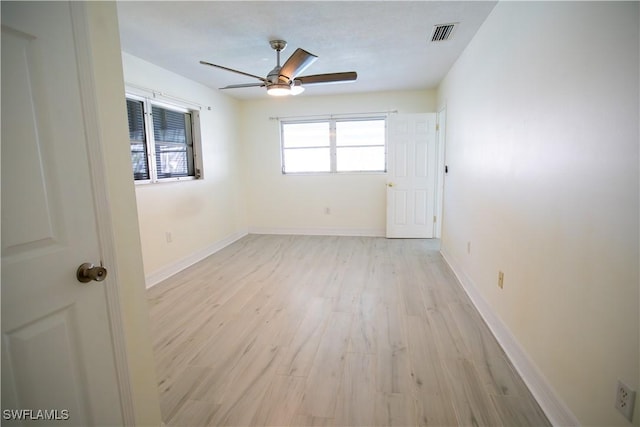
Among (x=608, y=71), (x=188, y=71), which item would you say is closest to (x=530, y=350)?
(x=608, y=71)

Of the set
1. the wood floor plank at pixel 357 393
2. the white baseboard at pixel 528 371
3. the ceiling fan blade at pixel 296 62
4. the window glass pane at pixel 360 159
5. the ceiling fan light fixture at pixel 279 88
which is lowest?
the wood floor plank at pixel 357 393

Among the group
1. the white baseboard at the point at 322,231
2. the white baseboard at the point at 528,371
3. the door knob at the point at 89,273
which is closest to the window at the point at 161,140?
the white baseboard at the point at 322,231

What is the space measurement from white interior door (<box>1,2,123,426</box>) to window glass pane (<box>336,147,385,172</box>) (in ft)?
14.8

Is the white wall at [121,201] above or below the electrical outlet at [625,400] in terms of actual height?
above

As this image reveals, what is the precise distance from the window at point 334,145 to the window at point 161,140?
1.69 metres

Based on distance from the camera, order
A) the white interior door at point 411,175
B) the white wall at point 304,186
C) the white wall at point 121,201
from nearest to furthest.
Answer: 1. the white wall at point 121,201
2. the white interior door at point 411,175
3. the white wall at point 304,186

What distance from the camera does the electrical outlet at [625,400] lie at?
105 centimetres

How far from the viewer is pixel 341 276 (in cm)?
349

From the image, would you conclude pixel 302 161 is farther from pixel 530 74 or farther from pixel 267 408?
pixel 267 408

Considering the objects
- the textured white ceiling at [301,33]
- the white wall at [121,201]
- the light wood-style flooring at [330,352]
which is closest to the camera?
the white wall at [121,201]

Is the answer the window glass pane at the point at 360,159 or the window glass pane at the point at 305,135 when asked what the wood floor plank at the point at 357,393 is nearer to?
A: the window glass pane at the point at 360,159

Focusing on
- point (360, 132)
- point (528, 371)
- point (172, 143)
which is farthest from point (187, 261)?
point (528, 371)

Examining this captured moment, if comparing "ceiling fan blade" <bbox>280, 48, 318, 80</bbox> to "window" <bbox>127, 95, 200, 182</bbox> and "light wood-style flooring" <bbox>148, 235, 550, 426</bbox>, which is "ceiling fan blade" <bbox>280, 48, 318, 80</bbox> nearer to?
"window" <bbox>127, 95, 200, 182</bbox>

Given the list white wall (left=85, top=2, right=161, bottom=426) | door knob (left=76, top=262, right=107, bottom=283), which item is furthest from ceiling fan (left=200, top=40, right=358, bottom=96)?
door knob (left=76, top=262, right=107, bottom=283)
